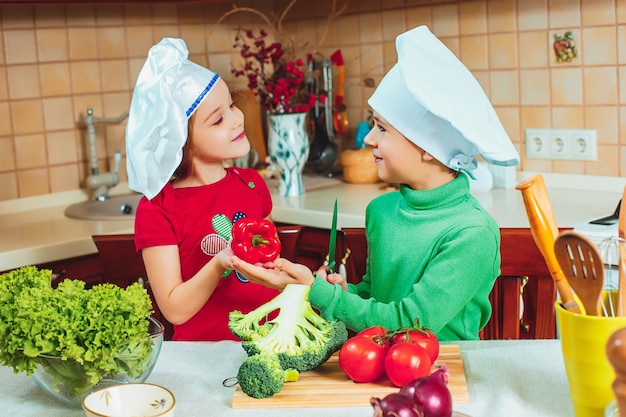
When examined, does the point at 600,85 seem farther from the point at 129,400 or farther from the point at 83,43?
the point at 129,400

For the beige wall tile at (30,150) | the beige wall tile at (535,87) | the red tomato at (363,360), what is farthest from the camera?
the beige wall tile at (30,150)

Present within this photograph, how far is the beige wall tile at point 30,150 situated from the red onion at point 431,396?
2.26 meters

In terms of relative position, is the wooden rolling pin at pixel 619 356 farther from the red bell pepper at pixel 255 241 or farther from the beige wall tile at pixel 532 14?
the beige wall tile at pixel 532 14

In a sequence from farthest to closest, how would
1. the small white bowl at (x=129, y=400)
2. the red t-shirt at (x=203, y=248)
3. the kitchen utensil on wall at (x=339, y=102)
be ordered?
the kitchen utensil on wall at (x=339, y=102) < the red t-shirt at (x=203, y=248) < the small white bowl at (x=129, y=400)

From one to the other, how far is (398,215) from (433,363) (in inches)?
16.4

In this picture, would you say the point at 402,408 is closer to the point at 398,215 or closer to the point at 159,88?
the point at 398,215

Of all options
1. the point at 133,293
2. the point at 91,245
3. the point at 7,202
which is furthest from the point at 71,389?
the point at 7,202

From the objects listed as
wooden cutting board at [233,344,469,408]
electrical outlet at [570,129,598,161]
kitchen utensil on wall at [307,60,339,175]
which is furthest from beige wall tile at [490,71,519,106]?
wooden cutting board at [233,344,469,408]

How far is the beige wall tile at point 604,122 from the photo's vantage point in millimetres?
2574

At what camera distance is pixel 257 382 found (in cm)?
115

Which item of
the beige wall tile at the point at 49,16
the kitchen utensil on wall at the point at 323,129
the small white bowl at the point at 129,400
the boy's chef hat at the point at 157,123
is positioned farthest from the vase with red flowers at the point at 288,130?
the small white bowl at the point at 129,400

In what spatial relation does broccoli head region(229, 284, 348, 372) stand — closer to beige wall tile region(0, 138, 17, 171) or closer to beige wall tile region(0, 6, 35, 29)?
beige wall tile region(0, 138, 17, 171)

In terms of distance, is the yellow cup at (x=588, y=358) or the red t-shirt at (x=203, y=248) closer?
the yellow cup at (x=588, y=358)

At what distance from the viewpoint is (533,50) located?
2.71m
